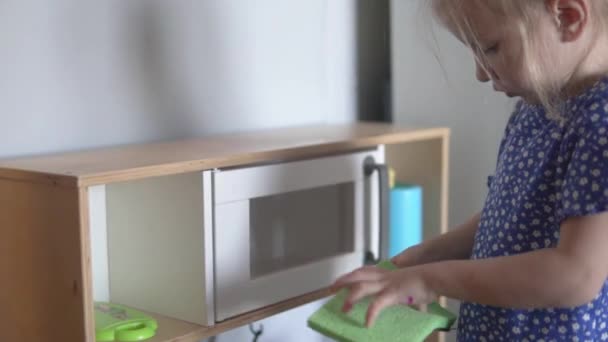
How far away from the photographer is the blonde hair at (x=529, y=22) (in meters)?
0.81

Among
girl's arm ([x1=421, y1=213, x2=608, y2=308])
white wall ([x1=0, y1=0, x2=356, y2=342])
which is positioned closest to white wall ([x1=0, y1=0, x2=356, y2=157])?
white wall ([x1=0, y1=0, x2=356, y2=342])

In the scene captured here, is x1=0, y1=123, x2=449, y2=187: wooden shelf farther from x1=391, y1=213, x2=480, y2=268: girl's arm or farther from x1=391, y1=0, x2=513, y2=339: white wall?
x1=391, y1=213, x2=480, y2=268: girl's arm

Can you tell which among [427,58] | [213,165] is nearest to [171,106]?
[213,165]

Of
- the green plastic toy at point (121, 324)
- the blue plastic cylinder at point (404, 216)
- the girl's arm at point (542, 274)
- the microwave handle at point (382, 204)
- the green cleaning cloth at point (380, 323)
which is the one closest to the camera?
the girl's arm at point (542, 274)

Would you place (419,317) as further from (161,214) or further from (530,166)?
(161,214)

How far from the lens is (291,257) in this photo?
49.8 inches

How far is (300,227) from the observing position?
1288mm

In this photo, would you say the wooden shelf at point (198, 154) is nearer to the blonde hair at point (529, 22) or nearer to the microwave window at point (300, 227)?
the microwave window at point (300, 227)

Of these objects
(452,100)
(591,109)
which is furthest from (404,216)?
(591,109)

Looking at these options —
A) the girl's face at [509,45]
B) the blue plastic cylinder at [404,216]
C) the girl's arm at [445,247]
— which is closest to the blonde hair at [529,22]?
the girl's face at [509,45]

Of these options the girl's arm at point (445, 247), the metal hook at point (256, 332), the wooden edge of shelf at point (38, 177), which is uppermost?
the wooden edge of shelf at point (38, 177)

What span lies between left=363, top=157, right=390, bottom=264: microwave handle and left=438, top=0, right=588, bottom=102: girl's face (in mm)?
490

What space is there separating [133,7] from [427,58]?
62 centimetres

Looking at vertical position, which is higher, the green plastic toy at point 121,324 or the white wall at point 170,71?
the white wall at point 170,71
